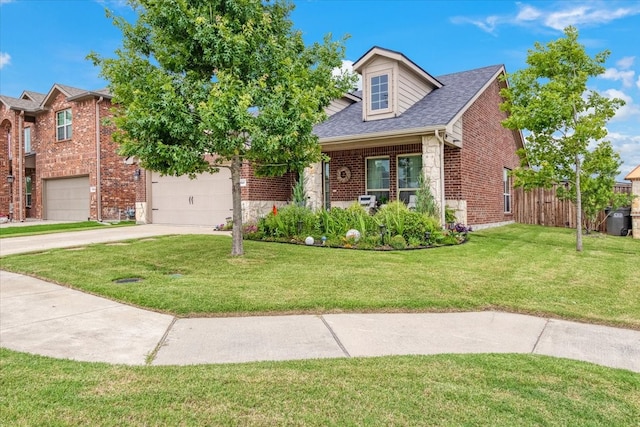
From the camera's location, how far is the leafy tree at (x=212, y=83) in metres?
6.80

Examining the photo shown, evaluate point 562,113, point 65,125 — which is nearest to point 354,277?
point 562,113

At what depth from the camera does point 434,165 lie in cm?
1166

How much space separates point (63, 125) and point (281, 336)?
22164mm

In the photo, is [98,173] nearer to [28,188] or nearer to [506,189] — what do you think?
[28,188]

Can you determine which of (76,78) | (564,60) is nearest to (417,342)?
(564,60)

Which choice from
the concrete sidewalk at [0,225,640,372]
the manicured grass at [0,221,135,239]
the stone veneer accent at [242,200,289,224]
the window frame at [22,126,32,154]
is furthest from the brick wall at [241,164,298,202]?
the window frame at [22,126,32,154]

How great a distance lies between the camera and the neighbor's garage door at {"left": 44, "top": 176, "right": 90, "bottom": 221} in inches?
811

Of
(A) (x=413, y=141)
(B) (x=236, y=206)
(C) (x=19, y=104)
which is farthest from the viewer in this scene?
(C) (x=19, y=104)

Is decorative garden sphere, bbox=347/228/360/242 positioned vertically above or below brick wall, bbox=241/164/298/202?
below

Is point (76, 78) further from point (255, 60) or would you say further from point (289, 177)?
point (255, 60)

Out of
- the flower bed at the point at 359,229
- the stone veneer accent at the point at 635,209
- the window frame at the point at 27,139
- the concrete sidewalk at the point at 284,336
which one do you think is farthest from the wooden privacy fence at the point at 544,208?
the window frame at the point at 27,139

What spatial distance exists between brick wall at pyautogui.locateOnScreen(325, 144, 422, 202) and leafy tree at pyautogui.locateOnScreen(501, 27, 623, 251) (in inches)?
153

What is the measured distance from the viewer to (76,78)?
2347cm

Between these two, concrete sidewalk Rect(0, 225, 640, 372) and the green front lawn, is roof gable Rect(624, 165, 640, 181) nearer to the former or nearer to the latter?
the green front lawn
